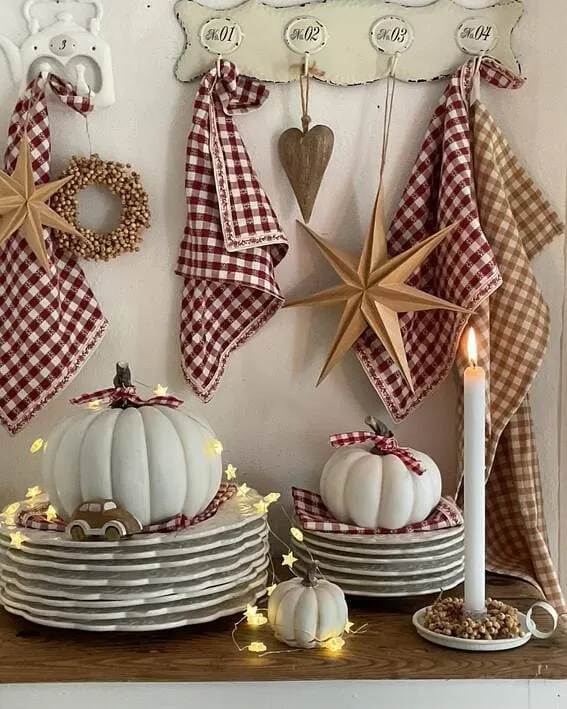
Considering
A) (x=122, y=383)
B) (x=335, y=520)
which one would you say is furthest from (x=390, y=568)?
(x=122, y=383)

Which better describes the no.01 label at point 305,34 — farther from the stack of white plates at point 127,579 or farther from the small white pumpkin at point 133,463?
the stack of white plates at point 127,579

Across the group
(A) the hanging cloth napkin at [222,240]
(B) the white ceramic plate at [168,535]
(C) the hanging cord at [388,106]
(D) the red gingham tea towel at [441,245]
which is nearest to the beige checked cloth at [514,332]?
(D) the red gingham tea towel at [441,245]

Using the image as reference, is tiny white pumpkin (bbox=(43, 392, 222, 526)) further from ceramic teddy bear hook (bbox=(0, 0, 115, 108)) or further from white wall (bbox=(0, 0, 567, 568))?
ceramic teddy bear hook (bbox=(0, 0, 115, 108))

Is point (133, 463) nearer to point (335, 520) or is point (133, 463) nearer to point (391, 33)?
point (335, 520)

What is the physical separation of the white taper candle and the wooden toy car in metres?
0.43

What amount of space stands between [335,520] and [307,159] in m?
0.59

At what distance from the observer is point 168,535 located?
1.23 m

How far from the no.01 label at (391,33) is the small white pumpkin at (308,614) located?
2.93 feet

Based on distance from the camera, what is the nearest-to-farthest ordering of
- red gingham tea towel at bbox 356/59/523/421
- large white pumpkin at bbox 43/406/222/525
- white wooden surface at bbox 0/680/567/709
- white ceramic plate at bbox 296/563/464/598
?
white wooden surface at bbox 0/680/567/709 < large white pumpkin at bbox 43/406/222/525 < white ceramic plate at bbox 296/563/464/598 < red gingham tea towel at bbox 356/59/523/421

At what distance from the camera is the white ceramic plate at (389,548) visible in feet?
4.46

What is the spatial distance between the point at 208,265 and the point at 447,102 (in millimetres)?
478

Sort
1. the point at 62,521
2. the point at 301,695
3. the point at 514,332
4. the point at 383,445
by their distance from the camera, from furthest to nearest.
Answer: the point at 514,332, the point at 383,445, the point at 62,521, the point at 301,695

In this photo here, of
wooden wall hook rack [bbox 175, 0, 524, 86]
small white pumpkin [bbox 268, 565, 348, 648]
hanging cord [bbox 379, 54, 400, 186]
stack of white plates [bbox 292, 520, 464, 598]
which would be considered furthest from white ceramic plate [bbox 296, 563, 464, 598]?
wooden wall hook rack [bbox 175, 0, 524, 86]

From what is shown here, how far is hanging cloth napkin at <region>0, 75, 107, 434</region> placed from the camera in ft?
5.00
